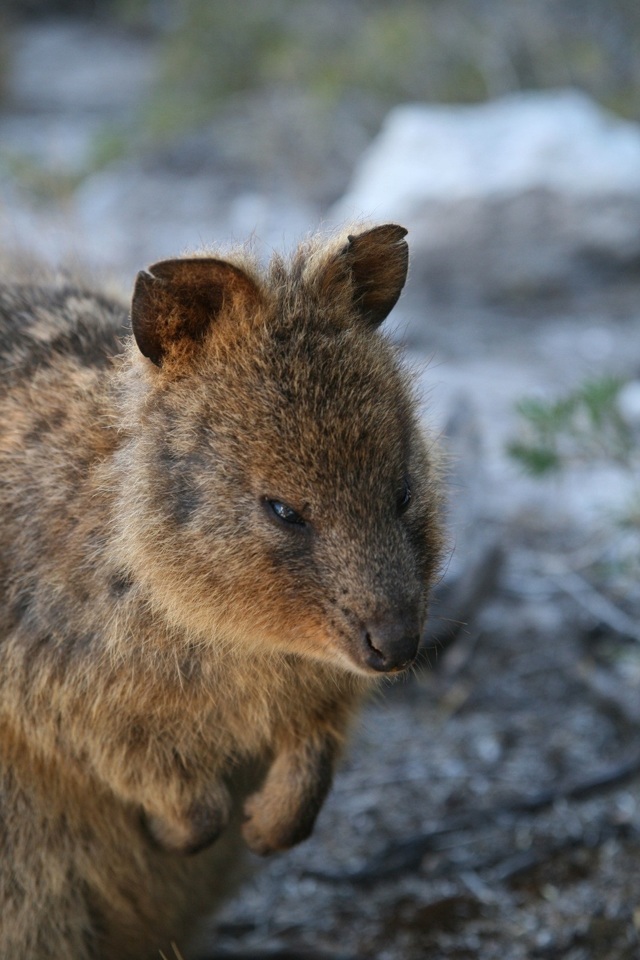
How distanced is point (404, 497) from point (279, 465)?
13.2 inches

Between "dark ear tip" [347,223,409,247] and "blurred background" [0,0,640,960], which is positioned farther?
"blurred background" [0,0,640,960]

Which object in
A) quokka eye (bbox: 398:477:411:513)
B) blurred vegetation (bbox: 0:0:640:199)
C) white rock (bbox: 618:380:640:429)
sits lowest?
white rock (bbox: 618:380:640:429)

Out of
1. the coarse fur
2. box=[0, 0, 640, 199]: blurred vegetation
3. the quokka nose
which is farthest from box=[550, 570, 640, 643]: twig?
box=[0, 0, 640, 199]: blurred vegetation

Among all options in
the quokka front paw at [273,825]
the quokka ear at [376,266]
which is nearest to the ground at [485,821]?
the quokka front paw at [273,825]

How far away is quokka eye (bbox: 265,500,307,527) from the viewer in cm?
256

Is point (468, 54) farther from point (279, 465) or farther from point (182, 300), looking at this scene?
point (279, 465)

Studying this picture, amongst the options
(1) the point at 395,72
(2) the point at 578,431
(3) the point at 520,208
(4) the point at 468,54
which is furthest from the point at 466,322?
(4) the point at 468,54

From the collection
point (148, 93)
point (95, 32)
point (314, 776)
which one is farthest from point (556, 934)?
point (95, 32)

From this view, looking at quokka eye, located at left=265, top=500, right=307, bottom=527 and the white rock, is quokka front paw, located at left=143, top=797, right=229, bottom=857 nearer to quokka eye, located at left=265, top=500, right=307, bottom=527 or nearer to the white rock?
quokka eye, located at left=265, top=500, right=307, bottom=527

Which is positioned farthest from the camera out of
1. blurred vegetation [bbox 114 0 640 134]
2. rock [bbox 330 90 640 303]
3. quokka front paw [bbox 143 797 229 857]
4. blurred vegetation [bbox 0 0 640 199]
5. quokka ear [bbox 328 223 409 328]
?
blurred vegetation [bbox 114 0 640 134]

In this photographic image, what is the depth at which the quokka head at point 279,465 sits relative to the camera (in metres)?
2.53

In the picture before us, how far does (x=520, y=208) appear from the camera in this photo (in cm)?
856

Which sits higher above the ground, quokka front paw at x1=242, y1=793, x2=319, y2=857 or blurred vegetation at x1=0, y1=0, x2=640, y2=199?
blurred vegetation at x1=0, y1=0, x2=640, y2=199

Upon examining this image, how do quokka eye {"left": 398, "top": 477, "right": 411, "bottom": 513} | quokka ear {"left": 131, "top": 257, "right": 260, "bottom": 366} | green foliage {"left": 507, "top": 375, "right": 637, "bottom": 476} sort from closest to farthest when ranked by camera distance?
quokka ear {"left": 131, "top": 257, "right": 260, "bottom": 366} < quokka eye {"left": 398, "top": 477, "right": 411, "bottom": 513} < green foliage {"left": 507, "top": 375, "right": 637, "bottom": 476}
